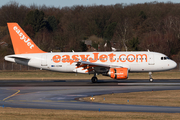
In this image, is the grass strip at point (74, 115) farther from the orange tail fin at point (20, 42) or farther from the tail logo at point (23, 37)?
the tail logo at point (23, 37)

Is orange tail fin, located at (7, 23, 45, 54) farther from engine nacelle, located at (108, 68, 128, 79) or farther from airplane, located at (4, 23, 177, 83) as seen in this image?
engine nacelle, located at (108, 68, 128, 79)

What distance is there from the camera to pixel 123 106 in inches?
810

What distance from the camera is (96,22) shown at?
499ft

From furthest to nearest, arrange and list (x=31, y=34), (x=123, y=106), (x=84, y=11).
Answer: (x=84, y=11)
(x=31, y=34)
(x=123, y=106)

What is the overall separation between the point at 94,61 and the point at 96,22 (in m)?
115

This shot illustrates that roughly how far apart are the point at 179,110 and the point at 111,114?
4.84 meters

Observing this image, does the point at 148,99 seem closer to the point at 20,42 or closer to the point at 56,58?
the point at 56,58

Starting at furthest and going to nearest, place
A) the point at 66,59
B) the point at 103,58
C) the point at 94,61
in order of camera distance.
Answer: the point at 66,59
the point at 94,61
the point at 103,58

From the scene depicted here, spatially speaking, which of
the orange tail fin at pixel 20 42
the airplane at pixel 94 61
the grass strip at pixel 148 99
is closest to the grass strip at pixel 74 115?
the grass strip at pixel 148 99

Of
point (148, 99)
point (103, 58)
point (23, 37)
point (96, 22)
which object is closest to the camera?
point (148, 99)

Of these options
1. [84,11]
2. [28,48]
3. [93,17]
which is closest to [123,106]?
[28,48]

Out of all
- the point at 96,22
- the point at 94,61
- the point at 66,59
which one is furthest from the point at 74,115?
the point at 96,22

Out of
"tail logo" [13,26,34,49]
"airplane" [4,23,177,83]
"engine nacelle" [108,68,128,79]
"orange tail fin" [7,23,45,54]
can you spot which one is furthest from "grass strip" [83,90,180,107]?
"tail logo" [13,26,34,49]

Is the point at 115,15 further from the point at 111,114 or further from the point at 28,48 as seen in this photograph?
the point at 111,114
